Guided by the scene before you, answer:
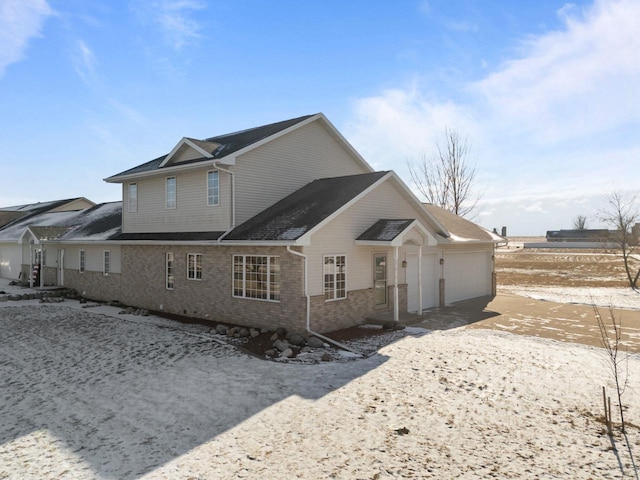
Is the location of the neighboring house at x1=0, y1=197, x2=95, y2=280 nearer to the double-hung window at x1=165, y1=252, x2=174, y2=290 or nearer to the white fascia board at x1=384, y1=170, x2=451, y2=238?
the double-hung window at x1=165, y1=252, x2=174, y2=290

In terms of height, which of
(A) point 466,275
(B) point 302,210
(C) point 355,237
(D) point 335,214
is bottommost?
(A) point 466,275

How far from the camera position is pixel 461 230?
22406mm

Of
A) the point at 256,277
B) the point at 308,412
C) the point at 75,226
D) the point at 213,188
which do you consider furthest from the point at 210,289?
the point at 75,226

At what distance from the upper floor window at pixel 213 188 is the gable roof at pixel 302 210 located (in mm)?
1579

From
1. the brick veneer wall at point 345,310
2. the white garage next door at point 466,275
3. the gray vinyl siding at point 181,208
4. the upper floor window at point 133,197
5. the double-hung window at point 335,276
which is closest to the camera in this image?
the brick veneer wall at point 345,310

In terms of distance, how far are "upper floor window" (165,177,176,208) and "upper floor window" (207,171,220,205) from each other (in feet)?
7.62

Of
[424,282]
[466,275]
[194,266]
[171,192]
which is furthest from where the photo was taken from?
[466,275]

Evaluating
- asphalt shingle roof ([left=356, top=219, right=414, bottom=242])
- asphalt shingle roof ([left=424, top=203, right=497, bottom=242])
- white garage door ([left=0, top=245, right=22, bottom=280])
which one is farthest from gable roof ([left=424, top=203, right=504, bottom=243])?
white garage door ([left=0, top=245, right=22, bottom=280])

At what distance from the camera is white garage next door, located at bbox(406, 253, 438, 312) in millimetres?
17859

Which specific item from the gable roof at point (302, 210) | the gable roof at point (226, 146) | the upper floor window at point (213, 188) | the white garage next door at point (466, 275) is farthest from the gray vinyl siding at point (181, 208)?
the white garage next door at point (466, 275)

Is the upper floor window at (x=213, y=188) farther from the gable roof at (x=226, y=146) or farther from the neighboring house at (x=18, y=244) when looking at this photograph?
the neighboring house at (x=18, y=244)

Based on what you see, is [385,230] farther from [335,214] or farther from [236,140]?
[236,140]

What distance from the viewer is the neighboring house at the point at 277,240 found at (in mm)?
13867

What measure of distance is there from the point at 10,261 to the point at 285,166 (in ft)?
82.4
